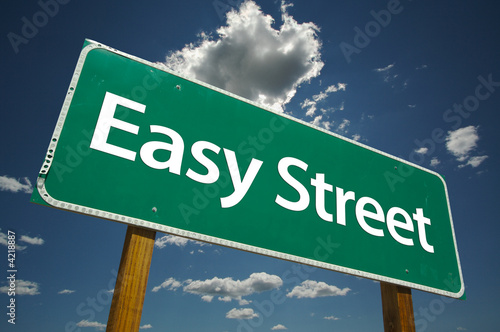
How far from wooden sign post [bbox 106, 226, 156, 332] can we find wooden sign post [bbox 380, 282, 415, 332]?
223cm

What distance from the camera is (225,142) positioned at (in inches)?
A: 94.8

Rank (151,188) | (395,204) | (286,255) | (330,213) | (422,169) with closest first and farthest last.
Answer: (151,188) → (286,255) → (330,213) → (395,204) → (422,169)

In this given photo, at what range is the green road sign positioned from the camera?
1.90 metres

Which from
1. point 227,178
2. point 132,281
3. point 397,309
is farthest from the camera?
point 397,309

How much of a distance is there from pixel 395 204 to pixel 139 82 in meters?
2.66

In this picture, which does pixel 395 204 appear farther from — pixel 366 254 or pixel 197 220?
pixel 197 220

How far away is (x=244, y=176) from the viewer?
2367 millimetres

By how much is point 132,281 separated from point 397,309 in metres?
2.31

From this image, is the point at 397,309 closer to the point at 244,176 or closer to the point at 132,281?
the point at 244,176

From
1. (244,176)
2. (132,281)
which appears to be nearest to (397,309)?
(244,176)

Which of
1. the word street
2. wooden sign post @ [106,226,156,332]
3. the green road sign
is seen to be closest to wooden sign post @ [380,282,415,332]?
the green road sign

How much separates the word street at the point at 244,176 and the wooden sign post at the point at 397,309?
45cm

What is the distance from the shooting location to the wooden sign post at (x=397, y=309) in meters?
2.78

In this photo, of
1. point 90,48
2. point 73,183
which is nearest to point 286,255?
point 73,183
